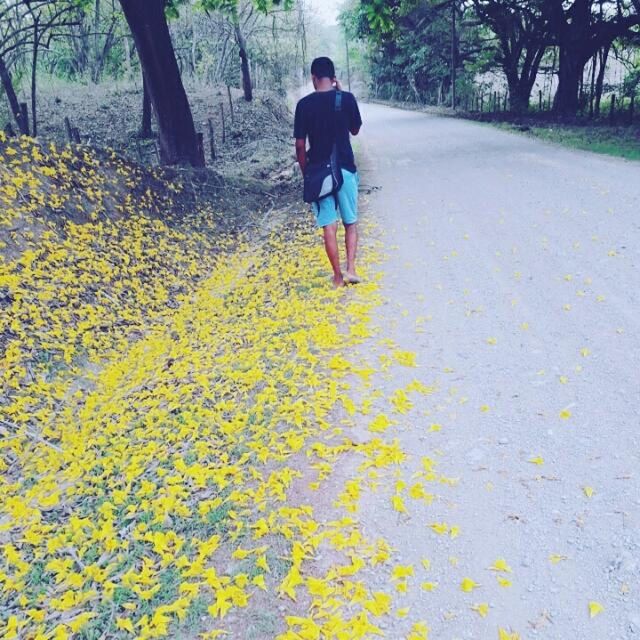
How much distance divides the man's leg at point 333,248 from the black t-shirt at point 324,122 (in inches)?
22.5

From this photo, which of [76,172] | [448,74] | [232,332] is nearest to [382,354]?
[232,332]

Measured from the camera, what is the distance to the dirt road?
2400mm

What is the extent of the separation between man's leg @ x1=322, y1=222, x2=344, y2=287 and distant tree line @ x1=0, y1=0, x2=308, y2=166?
608cm

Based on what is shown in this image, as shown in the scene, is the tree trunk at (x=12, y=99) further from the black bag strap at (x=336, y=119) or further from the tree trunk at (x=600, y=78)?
the tree trunk at (x=600, y=78)

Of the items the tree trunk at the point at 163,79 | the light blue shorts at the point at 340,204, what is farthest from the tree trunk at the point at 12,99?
the light blue shorts at the point at 340,204

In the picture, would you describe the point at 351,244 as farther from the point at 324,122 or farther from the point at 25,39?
the point at 25,39

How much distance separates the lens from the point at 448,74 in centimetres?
3083

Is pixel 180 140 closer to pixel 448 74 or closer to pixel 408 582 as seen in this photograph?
pixel 408 582

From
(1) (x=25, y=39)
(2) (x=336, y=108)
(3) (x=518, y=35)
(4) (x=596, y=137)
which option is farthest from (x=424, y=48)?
(2) (x=336, y=108)

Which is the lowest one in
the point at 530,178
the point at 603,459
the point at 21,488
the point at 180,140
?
the point at 21,488

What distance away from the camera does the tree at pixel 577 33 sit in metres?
18.8

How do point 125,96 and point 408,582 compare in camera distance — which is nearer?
point 408,582

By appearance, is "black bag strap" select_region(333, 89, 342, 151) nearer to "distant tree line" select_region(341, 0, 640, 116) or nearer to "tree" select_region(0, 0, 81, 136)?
"tree" select_region(0, 0, 81, 136)

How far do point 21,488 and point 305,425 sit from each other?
197 cm
